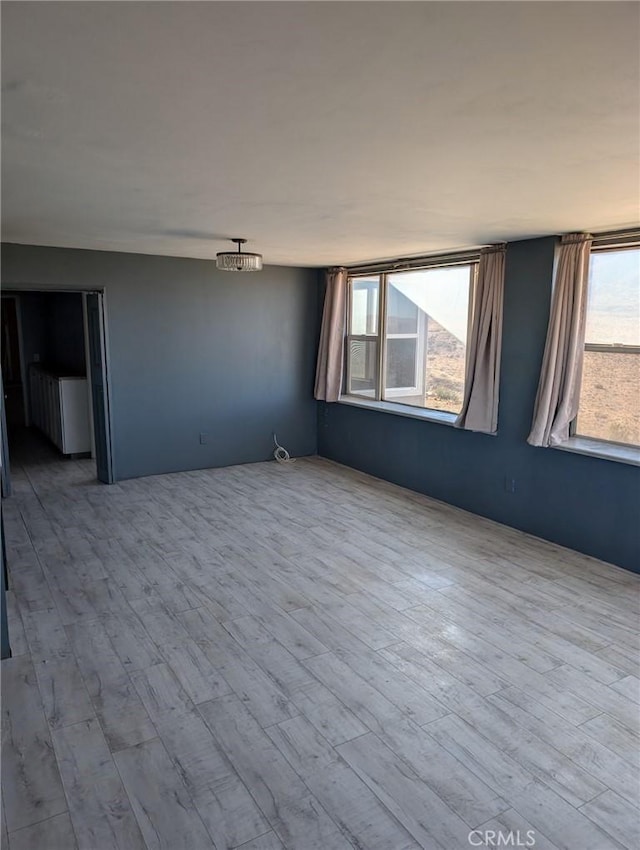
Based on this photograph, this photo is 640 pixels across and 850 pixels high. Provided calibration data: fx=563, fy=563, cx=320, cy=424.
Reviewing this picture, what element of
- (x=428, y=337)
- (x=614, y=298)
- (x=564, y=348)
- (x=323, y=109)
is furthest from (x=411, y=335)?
(x=323, y=109)

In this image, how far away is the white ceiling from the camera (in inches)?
50.6

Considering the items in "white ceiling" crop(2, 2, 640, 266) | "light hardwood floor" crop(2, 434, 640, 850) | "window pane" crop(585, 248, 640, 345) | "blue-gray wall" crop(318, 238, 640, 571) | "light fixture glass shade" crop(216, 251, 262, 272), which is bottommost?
"light hardwood floor" crop(2, 434, 640, 850)

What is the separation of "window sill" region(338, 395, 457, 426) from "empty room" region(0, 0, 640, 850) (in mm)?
53

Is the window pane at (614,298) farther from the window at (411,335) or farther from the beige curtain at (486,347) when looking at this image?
the window at (411,335)

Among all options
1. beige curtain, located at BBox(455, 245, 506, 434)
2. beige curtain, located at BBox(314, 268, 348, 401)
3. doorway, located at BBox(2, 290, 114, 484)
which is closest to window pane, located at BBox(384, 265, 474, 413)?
beige curtain, located at BBox(455, 245, 506, 434)

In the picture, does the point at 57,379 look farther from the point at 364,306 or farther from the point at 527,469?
the point at 527,469

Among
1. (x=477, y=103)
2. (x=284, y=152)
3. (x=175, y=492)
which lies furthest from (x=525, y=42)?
(x=175, y=492)

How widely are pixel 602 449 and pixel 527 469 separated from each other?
639 mm

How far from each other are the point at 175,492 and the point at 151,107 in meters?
4.27

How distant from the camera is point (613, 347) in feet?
13.2

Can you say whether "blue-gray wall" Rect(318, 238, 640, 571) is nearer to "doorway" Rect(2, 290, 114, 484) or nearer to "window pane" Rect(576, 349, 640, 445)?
"window pane" Rect(576, 349, 640, 445)

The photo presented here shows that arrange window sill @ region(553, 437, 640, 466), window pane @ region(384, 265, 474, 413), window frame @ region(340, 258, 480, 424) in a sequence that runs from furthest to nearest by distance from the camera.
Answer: window pane @ region(384, 265, 474, 413) < window frame @ region(340, 258, 480, 424) < window sill @ region(553, 437, 640, 466)

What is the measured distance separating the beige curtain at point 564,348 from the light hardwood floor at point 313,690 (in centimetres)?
97

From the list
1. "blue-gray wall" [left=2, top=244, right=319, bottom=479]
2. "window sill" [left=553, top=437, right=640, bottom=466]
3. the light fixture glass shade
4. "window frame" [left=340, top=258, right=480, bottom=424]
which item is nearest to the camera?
"window sill" [left=553, top=437, right=640, bottom=466]
